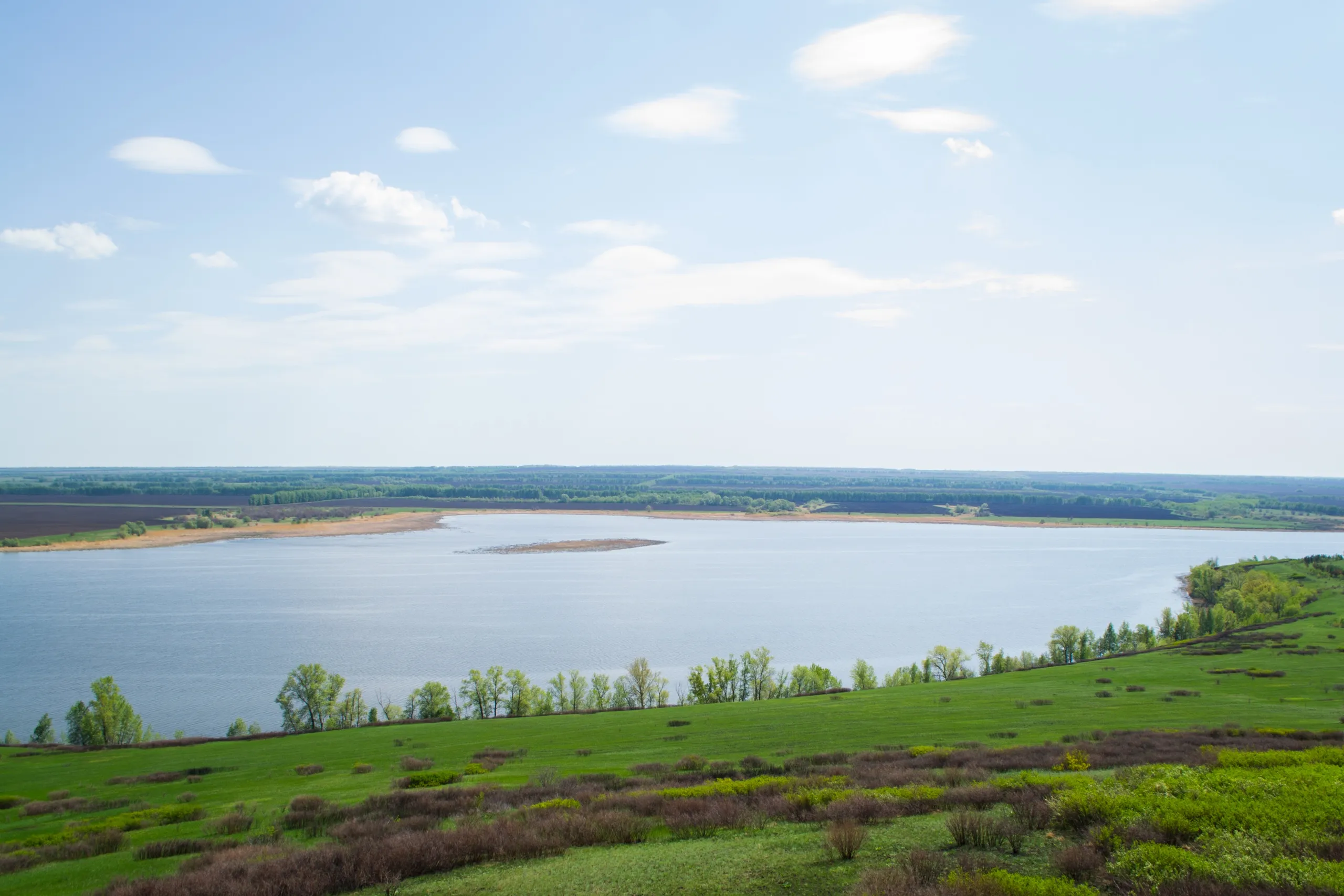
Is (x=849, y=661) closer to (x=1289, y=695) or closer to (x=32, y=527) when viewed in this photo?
(x=1289, y=695)

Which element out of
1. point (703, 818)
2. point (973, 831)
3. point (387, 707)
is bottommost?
point (387, 707)

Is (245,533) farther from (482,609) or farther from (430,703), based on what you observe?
(430,703)

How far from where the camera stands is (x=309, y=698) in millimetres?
49656

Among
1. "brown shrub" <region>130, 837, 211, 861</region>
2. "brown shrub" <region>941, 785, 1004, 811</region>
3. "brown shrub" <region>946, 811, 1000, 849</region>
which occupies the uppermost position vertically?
"brown shrub" <region>946, 811, 1000, 849</region>

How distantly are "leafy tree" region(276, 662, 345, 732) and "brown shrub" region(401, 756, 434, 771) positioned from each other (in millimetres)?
24197

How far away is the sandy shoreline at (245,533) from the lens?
456 feet

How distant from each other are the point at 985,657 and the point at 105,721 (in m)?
62.0

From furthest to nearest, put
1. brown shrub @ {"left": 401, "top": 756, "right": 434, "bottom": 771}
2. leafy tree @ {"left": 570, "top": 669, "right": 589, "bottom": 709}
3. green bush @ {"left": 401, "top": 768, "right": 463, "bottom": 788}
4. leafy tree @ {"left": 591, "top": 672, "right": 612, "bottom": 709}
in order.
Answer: leafy tree @ {"left": 591, "top": 672, "right": 612, "bottom": 709}, leafy tree @ {"left": 570, "top": 669, "right": 589, "bottom": 709}, brown shrub @ {"left": 401, "top": 756, "right": 434, "bottom": 771}, green bush @ {"left": 401, "top": 768, "right": 463, "bottom": 788}

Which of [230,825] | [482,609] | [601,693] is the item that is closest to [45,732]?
[601,693]

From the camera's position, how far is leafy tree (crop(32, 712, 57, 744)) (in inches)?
1774

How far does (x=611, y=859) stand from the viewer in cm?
1258

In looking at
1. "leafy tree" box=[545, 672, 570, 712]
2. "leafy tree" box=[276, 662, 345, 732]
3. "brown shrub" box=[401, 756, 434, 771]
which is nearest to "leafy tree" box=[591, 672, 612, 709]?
"leafy tree" box=[545, 672, 570, 712]

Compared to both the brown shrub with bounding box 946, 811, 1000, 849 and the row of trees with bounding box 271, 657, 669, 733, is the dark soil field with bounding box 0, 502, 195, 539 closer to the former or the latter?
the row of trees with bounding box 271, 657, 669, 733

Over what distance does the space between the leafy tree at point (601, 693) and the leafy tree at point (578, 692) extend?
2.12 feet
